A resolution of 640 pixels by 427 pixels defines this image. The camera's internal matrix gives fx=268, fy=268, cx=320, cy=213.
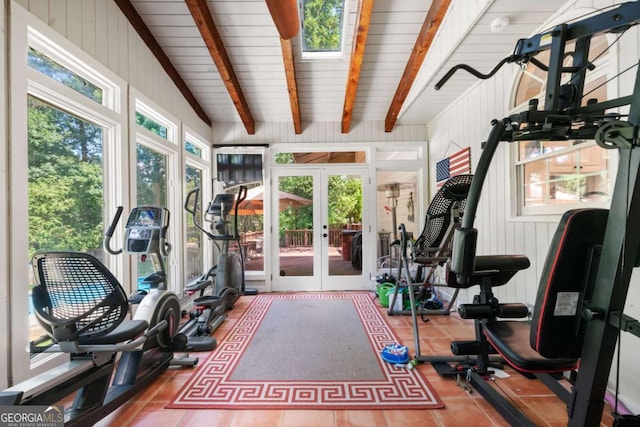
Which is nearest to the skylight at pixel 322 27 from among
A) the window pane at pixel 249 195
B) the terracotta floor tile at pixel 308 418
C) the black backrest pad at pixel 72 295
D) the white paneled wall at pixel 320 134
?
the white paneled wall at pixel 320 134

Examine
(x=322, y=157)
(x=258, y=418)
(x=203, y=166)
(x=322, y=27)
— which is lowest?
(x=258, y=418)

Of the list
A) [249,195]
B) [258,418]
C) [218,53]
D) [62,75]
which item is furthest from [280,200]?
[258,418]

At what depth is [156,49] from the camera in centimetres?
303

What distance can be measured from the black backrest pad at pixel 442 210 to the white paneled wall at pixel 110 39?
3123mm

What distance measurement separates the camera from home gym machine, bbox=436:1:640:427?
1037mm

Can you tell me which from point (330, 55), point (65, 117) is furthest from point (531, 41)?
Result: point (65, 117)

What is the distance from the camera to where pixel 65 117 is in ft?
6.82

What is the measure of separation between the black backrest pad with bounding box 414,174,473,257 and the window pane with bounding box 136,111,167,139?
3145 mm

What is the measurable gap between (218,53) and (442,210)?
2880 mm

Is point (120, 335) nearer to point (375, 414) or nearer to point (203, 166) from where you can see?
point (375, 414)

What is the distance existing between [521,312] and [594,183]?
1106mm

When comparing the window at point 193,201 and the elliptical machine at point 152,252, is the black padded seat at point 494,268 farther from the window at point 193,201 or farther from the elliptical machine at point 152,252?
the window at point 193,201

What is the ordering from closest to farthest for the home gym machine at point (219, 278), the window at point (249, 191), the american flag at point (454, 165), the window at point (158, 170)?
the window at point (158, 170) < the home gym machine at point (219, 278) < the american flag at point (454, 165) < the window at point (249, 191)

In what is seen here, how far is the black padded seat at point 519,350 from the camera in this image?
51.9 inches
